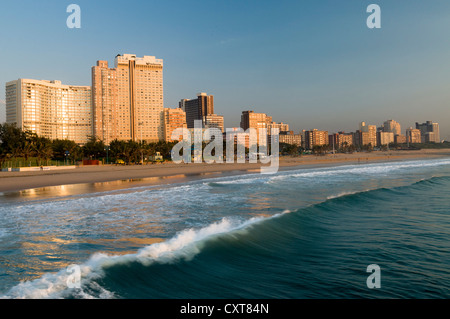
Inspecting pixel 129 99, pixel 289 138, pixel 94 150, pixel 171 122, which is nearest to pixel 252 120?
pixel 289 138

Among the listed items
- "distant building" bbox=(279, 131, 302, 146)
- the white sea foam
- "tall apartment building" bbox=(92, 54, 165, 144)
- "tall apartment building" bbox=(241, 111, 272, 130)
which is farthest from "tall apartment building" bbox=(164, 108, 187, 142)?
the white sea foam

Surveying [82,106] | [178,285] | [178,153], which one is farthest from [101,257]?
[82,106]

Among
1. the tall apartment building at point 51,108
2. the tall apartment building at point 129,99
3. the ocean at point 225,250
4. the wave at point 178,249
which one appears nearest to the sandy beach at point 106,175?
the ocean at point 225,250

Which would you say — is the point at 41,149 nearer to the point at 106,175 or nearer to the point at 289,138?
the point at 106,175

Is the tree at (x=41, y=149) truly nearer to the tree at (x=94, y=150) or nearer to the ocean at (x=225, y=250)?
the tree at (x=94, y=150)

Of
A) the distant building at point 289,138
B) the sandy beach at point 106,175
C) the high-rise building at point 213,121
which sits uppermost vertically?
the high-rise building at point 213,121
